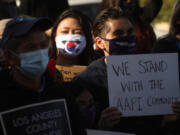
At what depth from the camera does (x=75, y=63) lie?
4160 millimetres

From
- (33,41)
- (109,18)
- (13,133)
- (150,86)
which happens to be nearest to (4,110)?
(13,133)

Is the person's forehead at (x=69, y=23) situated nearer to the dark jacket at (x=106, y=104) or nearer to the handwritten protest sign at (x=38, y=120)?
the dark jacket at (x=106, y=104)

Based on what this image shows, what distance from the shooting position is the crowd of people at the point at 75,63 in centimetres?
264

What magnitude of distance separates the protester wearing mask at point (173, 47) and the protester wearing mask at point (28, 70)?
822 millimetres

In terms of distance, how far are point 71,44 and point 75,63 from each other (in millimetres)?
209

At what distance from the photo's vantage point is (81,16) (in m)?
4.40

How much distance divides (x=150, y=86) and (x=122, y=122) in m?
0.37

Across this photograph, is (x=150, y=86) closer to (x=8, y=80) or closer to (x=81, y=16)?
(x=8, y=80)

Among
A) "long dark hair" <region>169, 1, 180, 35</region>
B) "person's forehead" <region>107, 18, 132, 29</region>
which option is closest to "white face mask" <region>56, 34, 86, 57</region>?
"person's forehead" <region>107, 18, 132, 29</region>

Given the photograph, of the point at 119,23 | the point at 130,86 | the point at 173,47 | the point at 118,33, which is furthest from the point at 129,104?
the point at 173,47

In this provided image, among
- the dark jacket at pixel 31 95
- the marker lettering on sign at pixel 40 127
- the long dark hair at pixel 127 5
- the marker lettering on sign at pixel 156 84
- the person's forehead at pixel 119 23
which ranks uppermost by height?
the long dark hair at pixel 127 5

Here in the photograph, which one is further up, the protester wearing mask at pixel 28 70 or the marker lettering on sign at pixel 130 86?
the protester wearing mask at pixel 28 70

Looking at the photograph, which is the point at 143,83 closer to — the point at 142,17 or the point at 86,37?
the point at 86,37

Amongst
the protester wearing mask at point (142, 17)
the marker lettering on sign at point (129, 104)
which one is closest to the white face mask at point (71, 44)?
the protester wearing mask at point (142, 17)
